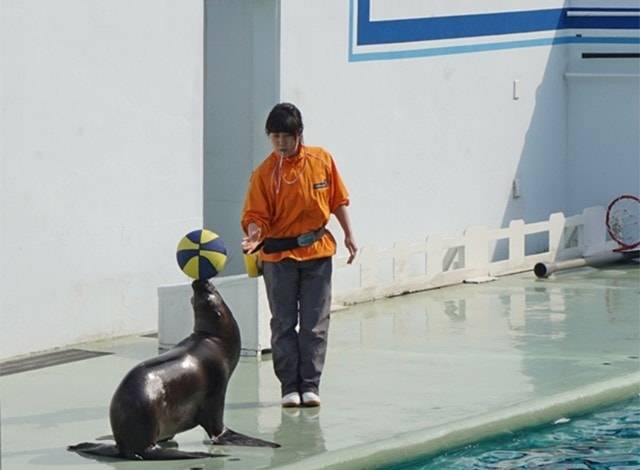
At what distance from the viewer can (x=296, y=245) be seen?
29.8 ft

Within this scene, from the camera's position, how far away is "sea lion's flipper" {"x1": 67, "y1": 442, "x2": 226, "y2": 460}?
786 cm

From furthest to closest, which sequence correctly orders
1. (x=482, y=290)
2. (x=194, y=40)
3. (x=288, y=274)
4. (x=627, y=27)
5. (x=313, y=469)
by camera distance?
1. (x=627, y=27)
2. (x=482, y=290)
3. (x=194, y=40)
4. (x=288, y=274)
5. (x=313, y=469)

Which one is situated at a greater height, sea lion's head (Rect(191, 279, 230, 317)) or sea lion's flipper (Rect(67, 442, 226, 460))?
sea lion's head (Rect(191, 279, 230, 317))

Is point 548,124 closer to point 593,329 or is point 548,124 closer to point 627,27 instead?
point 627,27

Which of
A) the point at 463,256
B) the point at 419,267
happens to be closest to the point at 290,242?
the point at 419,267

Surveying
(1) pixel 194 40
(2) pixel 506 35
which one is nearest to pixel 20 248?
(1) pixel 194 40

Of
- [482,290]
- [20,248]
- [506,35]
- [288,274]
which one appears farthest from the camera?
[506,35]

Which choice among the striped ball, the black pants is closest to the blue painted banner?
the black pants

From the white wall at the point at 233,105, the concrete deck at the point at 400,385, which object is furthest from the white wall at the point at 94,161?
the white wall at the point at 233,105

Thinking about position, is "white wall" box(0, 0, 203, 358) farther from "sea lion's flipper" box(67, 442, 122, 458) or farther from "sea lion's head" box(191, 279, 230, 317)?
"sea lion's flipper" box(67, 442, 122, 458)

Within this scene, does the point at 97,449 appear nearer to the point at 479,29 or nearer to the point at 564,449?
the point at 564,449

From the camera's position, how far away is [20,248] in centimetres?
1066

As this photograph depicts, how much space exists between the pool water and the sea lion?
984mm

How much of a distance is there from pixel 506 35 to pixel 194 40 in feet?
13.8
